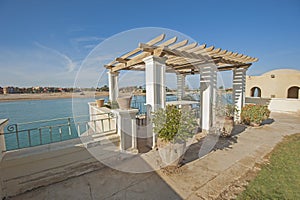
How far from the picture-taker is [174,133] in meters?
2.63

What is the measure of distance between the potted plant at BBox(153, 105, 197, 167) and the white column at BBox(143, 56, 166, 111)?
0.82 metres

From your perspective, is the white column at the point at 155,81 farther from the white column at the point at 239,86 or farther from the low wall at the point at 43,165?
the white column at the point at 239,86

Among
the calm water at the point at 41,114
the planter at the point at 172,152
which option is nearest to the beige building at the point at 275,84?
the planter at the point at 172,152

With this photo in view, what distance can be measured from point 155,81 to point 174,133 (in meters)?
1.41

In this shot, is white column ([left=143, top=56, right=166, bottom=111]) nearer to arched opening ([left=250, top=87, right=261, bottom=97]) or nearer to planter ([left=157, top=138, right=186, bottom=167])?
planter ([left=157, top=138, right=186, bottom=167])

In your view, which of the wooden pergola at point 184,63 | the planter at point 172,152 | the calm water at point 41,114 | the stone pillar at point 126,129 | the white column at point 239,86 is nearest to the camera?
the planter at point 172,152

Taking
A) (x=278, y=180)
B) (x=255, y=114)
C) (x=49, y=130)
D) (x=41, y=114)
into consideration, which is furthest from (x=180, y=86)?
(x=41, y=114)

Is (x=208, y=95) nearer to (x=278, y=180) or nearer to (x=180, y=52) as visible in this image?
(x=180, y=52)

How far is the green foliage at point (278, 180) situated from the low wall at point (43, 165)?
272 centimetres

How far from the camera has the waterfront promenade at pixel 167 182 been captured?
2.09 metres

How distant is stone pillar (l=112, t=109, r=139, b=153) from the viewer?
10.2 feet

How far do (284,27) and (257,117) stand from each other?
6.16 metres

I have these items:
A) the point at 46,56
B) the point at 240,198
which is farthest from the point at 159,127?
the point at 46,56

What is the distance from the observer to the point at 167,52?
11.3 ft
